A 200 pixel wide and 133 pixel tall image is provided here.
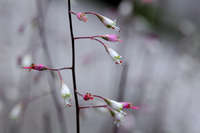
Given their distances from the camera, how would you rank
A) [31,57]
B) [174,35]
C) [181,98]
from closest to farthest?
[31,57] → [181,98] → [174,35]

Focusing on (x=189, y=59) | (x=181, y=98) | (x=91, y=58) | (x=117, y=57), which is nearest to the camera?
(x=117, y=57)

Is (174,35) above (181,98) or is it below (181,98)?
above

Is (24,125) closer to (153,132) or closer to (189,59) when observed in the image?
(153,132)

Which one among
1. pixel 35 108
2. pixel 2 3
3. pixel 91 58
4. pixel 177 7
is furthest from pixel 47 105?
pixel 177 7

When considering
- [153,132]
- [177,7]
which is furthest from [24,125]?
[177,7]

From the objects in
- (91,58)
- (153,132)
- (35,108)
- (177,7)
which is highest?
(177,7)

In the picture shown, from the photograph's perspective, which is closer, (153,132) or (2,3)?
(2,3)
